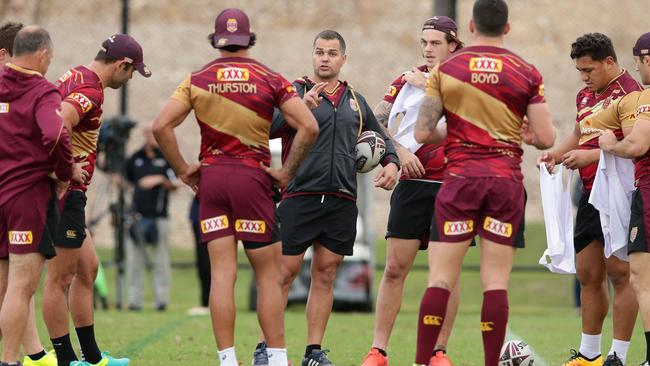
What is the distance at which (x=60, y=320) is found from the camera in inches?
306

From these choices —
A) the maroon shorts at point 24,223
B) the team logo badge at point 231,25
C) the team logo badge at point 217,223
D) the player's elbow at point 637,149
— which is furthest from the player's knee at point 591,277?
the maroon shorts at point 24,223

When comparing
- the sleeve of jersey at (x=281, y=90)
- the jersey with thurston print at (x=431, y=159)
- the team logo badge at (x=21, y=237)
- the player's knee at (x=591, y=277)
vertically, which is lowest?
the player's knee at (x=591, y=277)

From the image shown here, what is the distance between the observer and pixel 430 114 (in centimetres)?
688

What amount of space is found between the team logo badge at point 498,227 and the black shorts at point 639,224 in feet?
4.48

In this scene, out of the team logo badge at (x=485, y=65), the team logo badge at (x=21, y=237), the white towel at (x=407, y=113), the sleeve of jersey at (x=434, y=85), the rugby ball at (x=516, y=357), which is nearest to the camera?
the team logo badge at (x=485, y=65)

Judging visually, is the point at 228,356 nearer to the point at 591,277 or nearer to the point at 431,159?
the point at 431,159

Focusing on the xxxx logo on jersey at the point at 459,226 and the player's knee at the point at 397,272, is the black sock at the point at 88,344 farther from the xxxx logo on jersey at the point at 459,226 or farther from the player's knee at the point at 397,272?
the xxxx logo on jersey at the point at 459,226

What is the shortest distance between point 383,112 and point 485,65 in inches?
72.6

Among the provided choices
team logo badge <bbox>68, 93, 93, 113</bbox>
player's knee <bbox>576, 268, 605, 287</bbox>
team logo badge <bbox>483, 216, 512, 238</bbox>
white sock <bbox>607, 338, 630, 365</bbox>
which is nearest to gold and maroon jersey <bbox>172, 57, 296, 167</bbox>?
team logo badge <bbox>68, 93, 93, 113</bbox>

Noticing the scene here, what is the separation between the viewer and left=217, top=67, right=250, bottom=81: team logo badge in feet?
23.4

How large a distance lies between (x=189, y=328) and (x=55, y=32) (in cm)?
1286

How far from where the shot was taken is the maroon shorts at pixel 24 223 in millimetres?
7121

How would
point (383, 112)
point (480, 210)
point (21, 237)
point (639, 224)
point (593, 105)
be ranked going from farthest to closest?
→ point (383, 112) < point (593, 105) < point (639, 224) < point (21, 237) < point (480, 210)

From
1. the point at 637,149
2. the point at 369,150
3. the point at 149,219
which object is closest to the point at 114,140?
the point at 149,219
